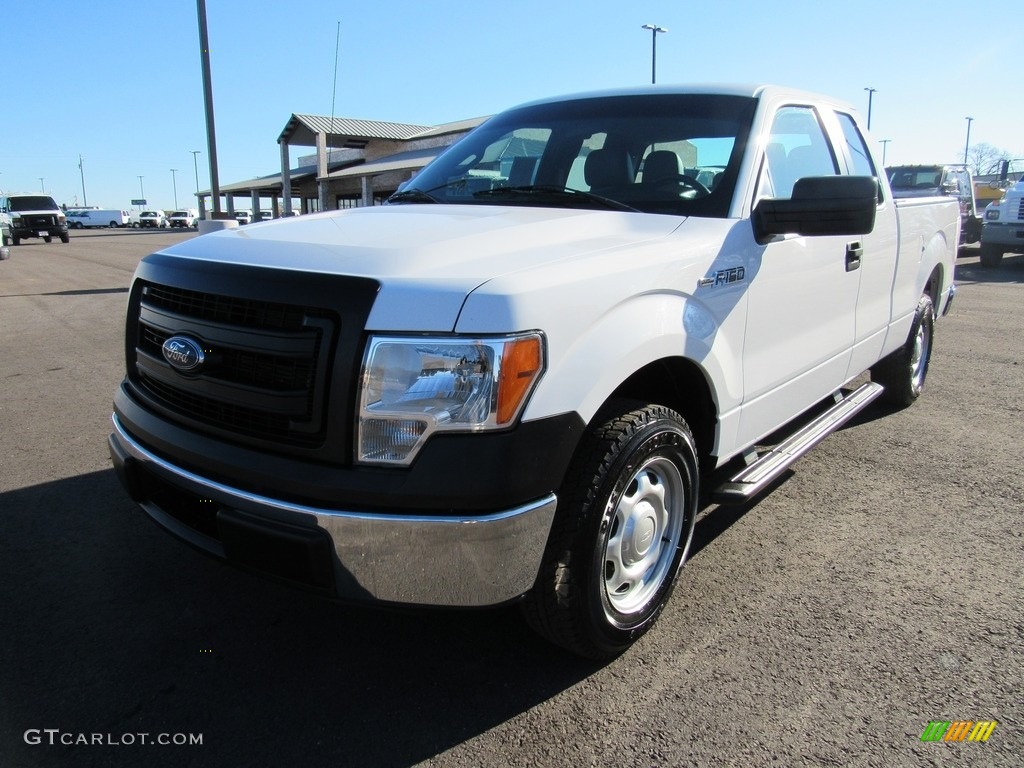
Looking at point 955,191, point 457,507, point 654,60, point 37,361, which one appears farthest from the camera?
point 654,60

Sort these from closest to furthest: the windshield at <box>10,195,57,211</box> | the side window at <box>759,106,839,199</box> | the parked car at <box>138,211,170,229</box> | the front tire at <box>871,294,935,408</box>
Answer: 1. the side window at <box>759,106,839,199</box>
2. the front tire at <box>871,294,935,408</box>
3. the windshield at <box>10,195,57,211</box>
4. the parked car at <box>138,211,170,229</box>

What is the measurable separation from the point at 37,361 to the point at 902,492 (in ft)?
23.5

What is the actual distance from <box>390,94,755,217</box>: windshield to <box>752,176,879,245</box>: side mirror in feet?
0.77

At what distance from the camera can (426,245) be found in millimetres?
2291

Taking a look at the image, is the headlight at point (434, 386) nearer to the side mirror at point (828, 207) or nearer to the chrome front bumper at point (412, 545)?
the chrome front bumper at point (412, 545)

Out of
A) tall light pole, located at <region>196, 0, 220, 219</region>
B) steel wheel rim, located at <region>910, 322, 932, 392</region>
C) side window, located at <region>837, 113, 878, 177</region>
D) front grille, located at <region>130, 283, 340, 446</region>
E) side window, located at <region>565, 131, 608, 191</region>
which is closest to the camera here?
Answer: front grille, located at <region>130, 283, 340, 446</region>

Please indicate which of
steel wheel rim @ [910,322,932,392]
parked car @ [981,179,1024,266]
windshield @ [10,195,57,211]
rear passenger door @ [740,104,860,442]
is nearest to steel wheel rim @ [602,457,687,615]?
rear passenger door @ [740,104,860,442]

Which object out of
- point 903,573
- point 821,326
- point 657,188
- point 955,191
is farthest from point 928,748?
point 955,191

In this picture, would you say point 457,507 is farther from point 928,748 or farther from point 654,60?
point 654,60

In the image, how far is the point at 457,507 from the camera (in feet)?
6.49

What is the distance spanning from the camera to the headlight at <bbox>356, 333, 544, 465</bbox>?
6.47 feet

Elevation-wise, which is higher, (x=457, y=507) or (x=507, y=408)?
(x=507, y=408)

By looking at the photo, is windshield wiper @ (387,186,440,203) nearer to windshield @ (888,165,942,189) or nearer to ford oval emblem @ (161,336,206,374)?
ford oval emblem @ (161,336,206,374)

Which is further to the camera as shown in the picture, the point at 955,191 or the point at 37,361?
the point at 955,191
